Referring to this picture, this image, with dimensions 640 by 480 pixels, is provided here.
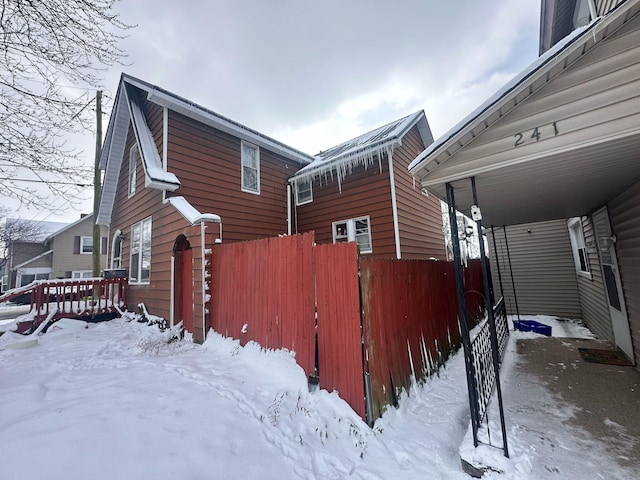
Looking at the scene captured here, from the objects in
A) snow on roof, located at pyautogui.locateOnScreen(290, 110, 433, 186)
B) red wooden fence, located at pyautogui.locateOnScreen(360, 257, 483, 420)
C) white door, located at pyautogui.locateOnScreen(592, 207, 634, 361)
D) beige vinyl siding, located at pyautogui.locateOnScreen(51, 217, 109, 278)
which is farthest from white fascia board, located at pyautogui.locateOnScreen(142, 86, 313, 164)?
beige vinyl siding, located at pyautogui.locateOnScreen(51, 217, 109, 278)

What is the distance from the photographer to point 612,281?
531 cm

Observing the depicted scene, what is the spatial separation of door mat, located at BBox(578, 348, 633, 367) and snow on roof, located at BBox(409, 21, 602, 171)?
4.97 meters

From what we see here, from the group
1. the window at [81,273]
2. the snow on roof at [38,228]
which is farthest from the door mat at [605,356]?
the snow on roof at [38,228]

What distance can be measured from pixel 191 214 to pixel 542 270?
10912mm

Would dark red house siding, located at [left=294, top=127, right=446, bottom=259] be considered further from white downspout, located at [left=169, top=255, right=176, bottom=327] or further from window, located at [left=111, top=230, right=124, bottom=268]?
window, located at [left=111, top=230, right=124, bottom=268]

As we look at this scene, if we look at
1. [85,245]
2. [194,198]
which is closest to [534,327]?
[194,198]

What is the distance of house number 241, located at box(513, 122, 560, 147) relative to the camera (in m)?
2.40

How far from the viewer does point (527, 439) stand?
270cm

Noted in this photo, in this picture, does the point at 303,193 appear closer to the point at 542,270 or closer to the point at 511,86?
the point at 511,86

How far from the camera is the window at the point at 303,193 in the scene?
10023 mm

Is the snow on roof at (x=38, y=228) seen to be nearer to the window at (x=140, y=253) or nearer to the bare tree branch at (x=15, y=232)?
the bare tree branch at (x=15, y=232)

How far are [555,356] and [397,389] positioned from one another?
12.8ft

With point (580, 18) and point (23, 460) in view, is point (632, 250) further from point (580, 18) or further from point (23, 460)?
point (23, 460)

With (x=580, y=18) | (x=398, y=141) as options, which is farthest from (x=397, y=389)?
(x=580, y=18)
